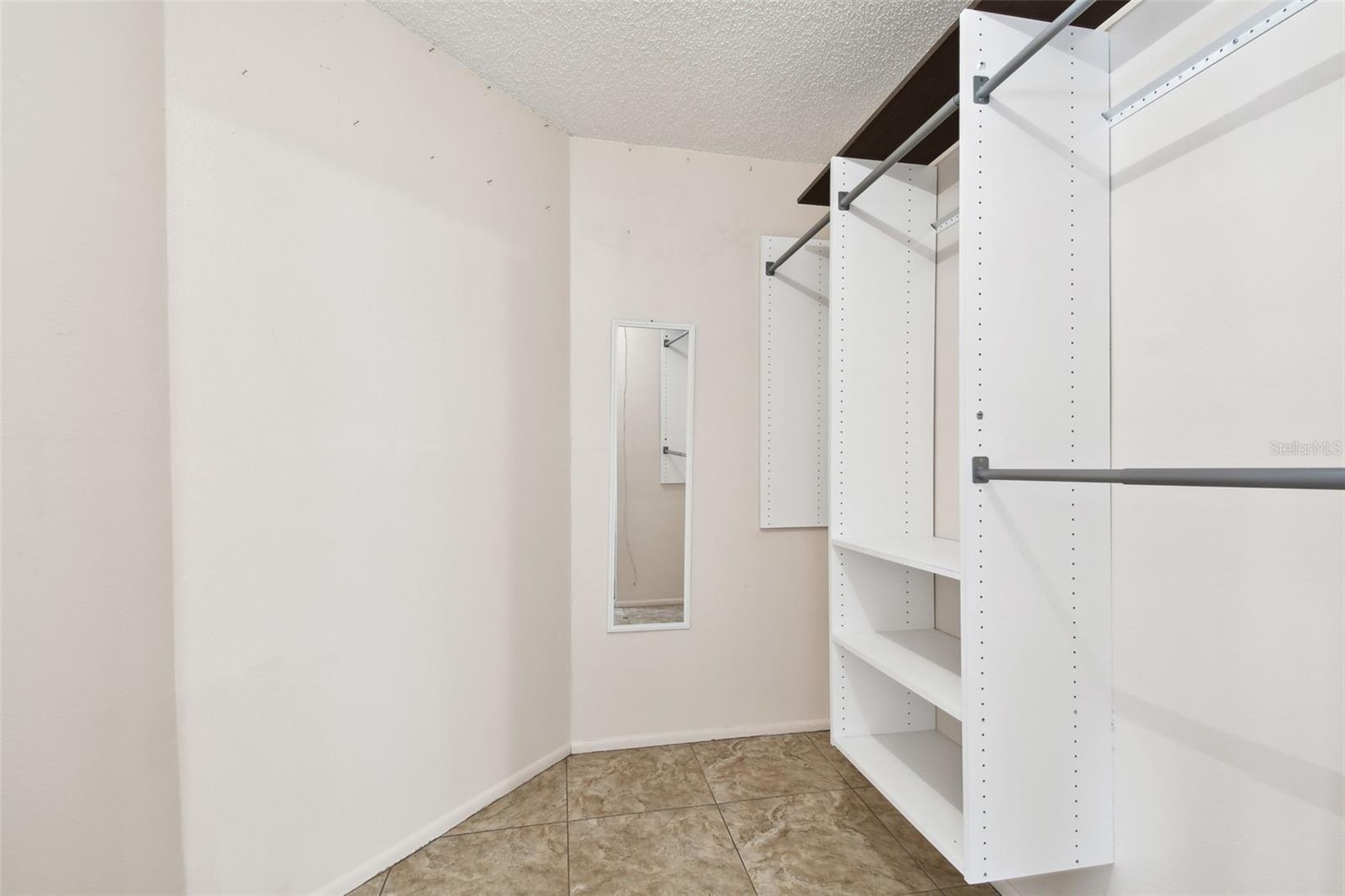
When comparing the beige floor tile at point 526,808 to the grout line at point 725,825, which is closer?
the grout line at point 725,825

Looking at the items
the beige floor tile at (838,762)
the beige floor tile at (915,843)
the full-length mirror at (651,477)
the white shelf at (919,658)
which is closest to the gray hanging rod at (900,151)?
the full-length mirror at (651,477)

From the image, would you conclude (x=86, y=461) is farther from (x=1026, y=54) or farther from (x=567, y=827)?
(x=1026, y=54)

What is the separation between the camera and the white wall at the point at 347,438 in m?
1.31

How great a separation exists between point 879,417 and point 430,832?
6.31 ft

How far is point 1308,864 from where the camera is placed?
917 mm

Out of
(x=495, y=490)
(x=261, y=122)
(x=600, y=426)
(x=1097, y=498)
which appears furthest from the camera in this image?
(x=600, y=426)

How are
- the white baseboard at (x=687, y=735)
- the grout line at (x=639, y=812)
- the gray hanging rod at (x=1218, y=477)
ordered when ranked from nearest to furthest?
the gray hanging rod at (x=1218, y=477)
the grout line at (x=639, y=812)
the white baseboard at (x=687, y=735)

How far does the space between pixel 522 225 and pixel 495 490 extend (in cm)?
98

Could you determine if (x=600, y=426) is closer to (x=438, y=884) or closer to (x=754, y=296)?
(x=754, y=296)

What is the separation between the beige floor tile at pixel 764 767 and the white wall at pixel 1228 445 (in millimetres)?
1003

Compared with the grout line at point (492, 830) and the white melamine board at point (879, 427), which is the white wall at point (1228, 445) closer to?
the white melamine board at point (879, 427)

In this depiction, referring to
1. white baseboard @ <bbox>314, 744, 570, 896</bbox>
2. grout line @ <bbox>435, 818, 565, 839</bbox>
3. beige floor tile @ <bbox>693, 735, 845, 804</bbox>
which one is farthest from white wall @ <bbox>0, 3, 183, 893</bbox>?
beige floor tile @ <bbox>693, 735, 845, 804</bbox>

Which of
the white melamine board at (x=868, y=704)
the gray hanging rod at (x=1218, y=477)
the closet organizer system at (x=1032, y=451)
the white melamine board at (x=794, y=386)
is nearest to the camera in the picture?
the gray hanging rod at (x=1218, y=477)

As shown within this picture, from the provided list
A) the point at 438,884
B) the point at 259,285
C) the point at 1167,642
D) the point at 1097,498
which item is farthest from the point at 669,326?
the point at 438,884
